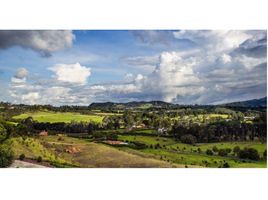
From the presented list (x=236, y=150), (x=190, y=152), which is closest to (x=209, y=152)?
(x=190, y=152)

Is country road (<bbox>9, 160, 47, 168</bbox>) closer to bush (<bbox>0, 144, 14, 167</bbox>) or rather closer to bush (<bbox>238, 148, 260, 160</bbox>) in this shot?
bush (<bbox>0, 144, 14, 167</bbox>)

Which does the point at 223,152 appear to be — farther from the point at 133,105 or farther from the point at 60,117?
the point at 60,117

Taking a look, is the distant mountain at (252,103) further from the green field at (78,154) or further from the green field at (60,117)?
the green field at (60,117)

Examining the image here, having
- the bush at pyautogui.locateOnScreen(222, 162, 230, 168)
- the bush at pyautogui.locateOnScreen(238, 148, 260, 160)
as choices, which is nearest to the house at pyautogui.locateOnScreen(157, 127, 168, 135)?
the bush at pyautogui.locateOnScreen(222, 162, 230, 168)
